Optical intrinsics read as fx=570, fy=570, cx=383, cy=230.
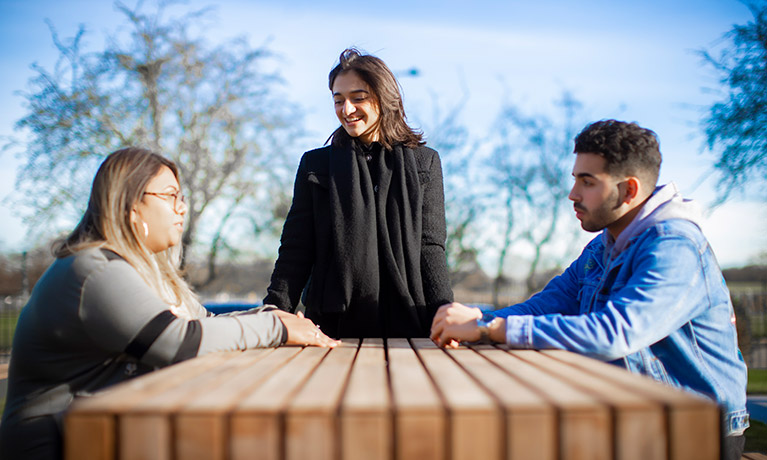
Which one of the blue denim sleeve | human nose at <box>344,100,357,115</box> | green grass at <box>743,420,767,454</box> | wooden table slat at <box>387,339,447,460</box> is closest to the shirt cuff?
the blue denim sleeve

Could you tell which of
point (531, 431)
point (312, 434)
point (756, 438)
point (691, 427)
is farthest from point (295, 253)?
point (756, 438)

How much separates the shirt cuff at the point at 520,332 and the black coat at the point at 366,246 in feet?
2.58

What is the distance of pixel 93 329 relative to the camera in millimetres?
1636

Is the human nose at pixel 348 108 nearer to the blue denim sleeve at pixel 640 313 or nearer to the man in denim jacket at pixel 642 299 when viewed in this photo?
the man in denim jacket at pixel 642 299

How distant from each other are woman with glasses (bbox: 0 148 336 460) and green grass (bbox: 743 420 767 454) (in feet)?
14.4

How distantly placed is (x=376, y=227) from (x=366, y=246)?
116 mm

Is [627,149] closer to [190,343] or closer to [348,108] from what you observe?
[348,108]

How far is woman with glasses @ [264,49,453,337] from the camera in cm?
262

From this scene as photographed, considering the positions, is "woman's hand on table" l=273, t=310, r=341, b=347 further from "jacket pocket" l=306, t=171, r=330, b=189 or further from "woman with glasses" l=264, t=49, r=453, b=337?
"jacket pocket" l=306, t=171, r=330, b=189

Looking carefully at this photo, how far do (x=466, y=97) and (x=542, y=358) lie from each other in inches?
616

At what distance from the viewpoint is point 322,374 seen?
142 centimetres

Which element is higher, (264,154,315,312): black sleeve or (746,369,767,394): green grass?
(264,154,315,312): black sleeve

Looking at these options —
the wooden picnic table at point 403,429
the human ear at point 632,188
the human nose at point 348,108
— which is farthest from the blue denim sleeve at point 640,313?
the human nose at point 348,108

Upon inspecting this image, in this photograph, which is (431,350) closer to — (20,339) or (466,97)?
(20,339)
